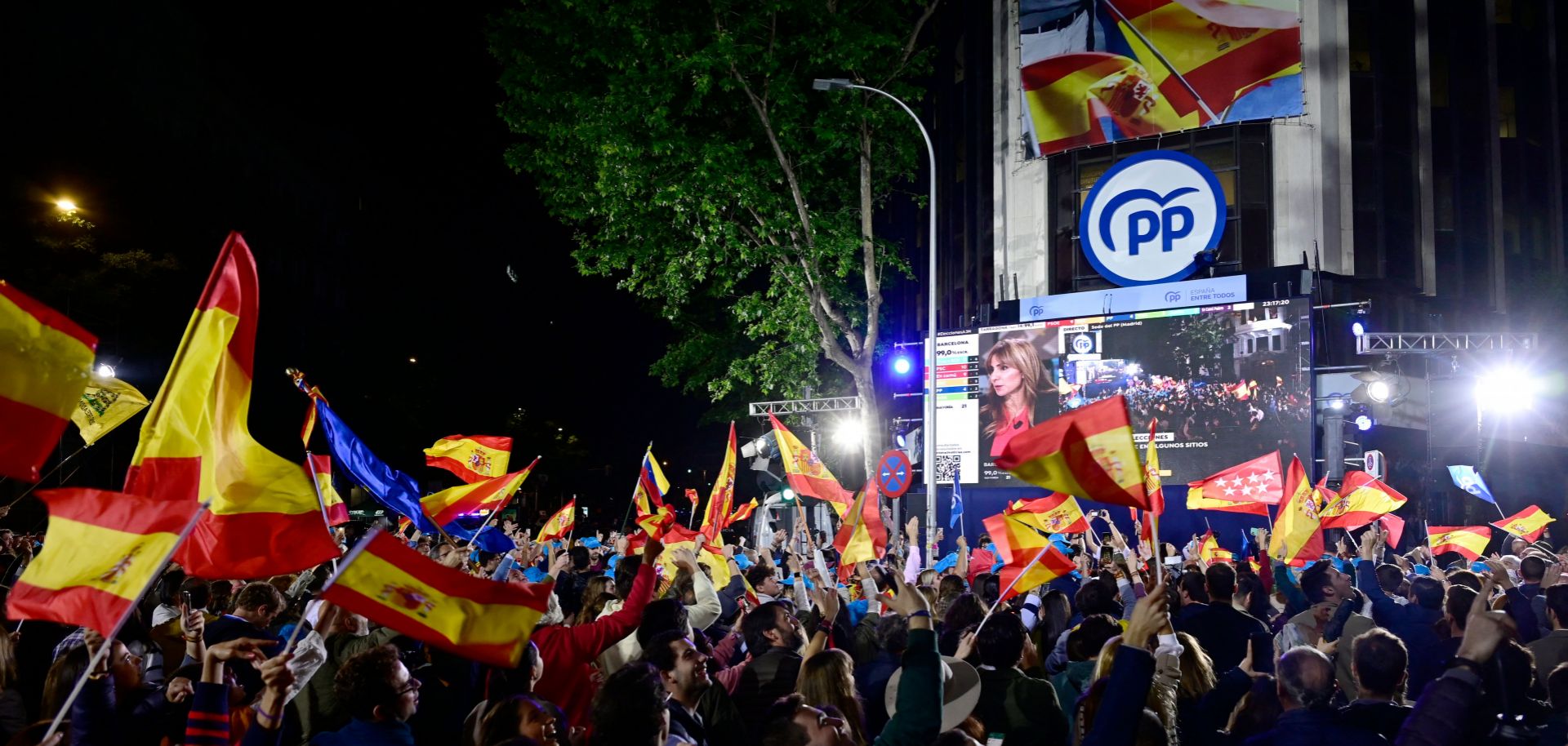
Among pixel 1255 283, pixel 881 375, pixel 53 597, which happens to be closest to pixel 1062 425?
pixel 53 597

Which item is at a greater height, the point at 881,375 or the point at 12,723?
the point at 881,375

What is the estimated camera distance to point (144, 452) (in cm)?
551

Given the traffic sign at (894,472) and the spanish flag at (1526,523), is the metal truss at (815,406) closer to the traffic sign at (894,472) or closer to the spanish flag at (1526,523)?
the traffic sign at (894,472)

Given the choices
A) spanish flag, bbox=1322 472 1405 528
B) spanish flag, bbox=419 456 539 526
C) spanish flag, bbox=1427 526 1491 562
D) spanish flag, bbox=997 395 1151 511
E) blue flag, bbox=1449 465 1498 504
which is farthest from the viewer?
blue flag, bbox=1449 465 1498 504

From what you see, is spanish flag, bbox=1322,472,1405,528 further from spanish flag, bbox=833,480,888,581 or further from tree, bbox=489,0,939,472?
tree, bbox=489,0,939,472

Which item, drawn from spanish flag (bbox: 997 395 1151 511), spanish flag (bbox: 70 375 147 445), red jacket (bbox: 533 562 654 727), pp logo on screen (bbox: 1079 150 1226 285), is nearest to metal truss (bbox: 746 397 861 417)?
pp logo on screen (bbox: 1079 150 1226 285)

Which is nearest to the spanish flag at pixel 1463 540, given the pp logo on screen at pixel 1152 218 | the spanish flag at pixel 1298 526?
the spanish flag at pixel 1298 526

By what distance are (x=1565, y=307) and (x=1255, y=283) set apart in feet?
48.5

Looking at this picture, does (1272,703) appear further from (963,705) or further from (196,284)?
(196,284)

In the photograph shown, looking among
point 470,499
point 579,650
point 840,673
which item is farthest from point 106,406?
point 840,673

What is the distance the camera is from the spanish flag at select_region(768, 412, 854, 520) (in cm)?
1504

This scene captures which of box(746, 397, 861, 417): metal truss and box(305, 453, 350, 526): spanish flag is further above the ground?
box(746, 397, 861, 417): metal truss

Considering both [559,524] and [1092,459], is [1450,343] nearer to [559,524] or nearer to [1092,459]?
[559,524]

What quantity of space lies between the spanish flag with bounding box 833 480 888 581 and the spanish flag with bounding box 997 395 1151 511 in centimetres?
549
